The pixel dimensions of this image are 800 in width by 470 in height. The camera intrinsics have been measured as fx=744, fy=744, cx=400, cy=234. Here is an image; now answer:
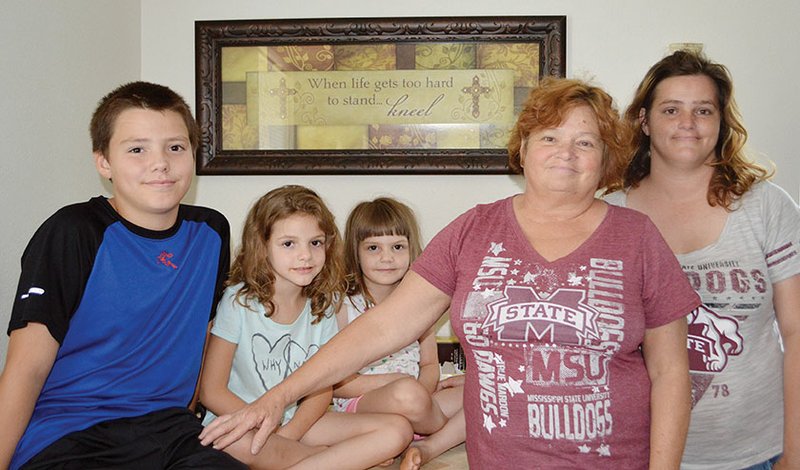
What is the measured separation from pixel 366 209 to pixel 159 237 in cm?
104

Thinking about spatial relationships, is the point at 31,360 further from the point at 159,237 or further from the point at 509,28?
the point at 509,28

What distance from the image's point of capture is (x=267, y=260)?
2.25 m

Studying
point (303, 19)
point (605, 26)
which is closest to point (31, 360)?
point (303, 19)

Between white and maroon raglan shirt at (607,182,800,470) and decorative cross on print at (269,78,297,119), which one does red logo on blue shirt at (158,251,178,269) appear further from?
decorative cross on print at (269,78,297,119)

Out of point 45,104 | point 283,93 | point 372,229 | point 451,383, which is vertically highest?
point 283,93

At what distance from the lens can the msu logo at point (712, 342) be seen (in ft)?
5.57

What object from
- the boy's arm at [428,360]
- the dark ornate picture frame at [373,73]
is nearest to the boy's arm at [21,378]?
the boy's arm at [428,360]

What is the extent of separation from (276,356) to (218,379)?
0.18 metres

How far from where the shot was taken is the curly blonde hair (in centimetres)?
152

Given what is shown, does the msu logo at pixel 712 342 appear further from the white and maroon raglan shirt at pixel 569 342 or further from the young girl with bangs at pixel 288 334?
the young girl with bangs at pixel 288 334

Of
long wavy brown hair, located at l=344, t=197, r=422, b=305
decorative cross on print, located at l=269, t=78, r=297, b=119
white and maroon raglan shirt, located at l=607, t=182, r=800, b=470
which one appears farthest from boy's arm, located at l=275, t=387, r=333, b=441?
decorative cross on print, located at l=269, t=78, r=297, b=119

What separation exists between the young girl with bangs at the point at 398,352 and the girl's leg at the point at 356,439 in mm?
117

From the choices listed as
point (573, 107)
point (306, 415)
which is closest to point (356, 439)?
point (306, 415)

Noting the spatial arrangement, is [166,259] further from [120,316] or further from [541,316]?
[541,316]
